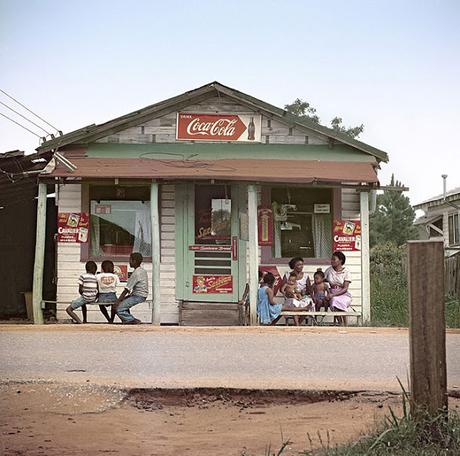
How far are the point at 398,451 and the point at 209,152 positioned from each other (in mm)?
8810

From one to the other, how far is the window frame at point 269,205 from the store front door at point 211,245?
32 cm

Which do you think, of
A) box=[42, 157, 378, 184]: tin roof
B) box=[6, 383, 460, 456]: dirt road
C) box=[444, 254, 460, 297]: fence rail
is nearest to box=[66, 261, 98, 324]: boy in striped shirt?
box=[42, 157, 378, 184]: tin roof

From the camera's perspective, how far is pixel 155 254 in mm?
11750

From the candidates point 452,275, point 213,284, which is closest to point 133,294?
point 213,284

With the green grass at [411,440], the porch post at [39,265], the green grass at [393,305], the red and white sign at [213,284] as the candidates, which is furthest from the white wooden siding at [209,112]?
the green grass at [411,440]

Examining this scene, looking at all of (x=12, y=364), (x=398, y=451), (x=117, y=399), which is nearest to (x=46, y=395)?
(x=117, y=399)

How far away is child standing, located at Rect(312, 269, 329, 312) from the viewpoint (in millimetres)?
12000

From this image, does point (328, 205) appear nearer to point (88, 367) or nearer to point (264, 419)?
point (88, 367)

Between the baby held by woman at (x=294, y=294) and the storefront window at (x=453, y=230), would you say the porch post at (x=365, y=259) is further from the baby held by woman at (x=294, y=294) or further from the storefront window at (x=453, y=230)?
the storefront window at (x=453, y=230)

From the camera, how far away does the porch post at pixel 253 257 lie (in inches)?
448

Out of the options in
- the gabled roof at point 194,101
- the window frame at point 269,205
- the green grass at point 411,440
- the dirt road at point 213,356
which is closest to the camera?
the green grass at point 411,440

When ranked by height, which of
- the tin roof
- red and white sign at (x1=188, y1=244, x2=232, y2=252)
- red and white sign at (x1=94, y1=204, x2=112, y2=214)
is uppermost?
the tin roof

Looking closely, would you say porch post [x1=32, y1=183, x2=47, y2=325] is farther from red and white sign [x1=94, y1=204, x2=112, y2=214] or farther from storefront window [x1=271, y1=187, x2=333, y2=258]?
storefront window [x1=271, y1=187, x2=333, y2=258]

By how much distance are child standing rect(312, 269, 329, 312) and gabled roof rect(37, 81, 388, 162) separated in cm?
205
